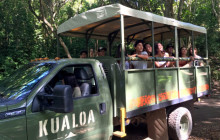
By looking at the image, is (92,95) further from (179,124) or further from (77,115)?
(179,124)

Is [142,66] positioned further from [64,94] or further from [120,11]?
[64,94]

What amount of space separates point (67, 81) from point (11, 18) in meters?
9.03

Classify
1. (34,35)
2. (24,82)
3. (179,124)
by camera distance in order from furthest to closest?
(34,35) → (179,124) → (24,82)

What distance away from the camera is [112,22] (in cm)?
504

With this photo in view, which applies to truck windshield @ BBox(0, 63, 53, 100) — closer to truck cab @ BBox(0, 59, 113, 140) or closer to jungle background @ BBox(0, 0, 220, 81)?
truck cab @ BBox(0, 59, 113, 140)

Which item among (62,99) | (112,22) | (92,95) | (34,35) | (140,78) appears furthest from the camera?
(34,35)

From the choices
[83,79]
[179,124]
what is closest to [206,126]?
[179,124]

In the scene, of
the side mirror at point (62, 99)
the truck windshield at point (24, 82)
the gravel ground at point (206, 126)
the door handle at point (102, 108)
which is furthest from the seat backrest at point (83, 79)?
the gravel ground at point (206, 126)

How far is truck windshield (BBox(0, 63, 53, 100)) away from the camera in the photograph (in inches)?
98.2

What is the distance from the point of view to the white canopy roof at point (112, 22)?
11.8 feet

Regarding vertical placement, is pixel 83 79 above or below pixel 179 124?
above

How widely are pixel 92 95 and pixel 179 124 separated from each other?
2.52 m

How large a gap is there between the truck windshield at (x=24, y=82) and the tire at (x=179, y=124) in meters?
3.02

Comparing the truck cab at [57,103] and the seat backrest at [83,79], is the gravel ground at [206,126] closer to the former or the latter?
the truck cab at [57,103]
